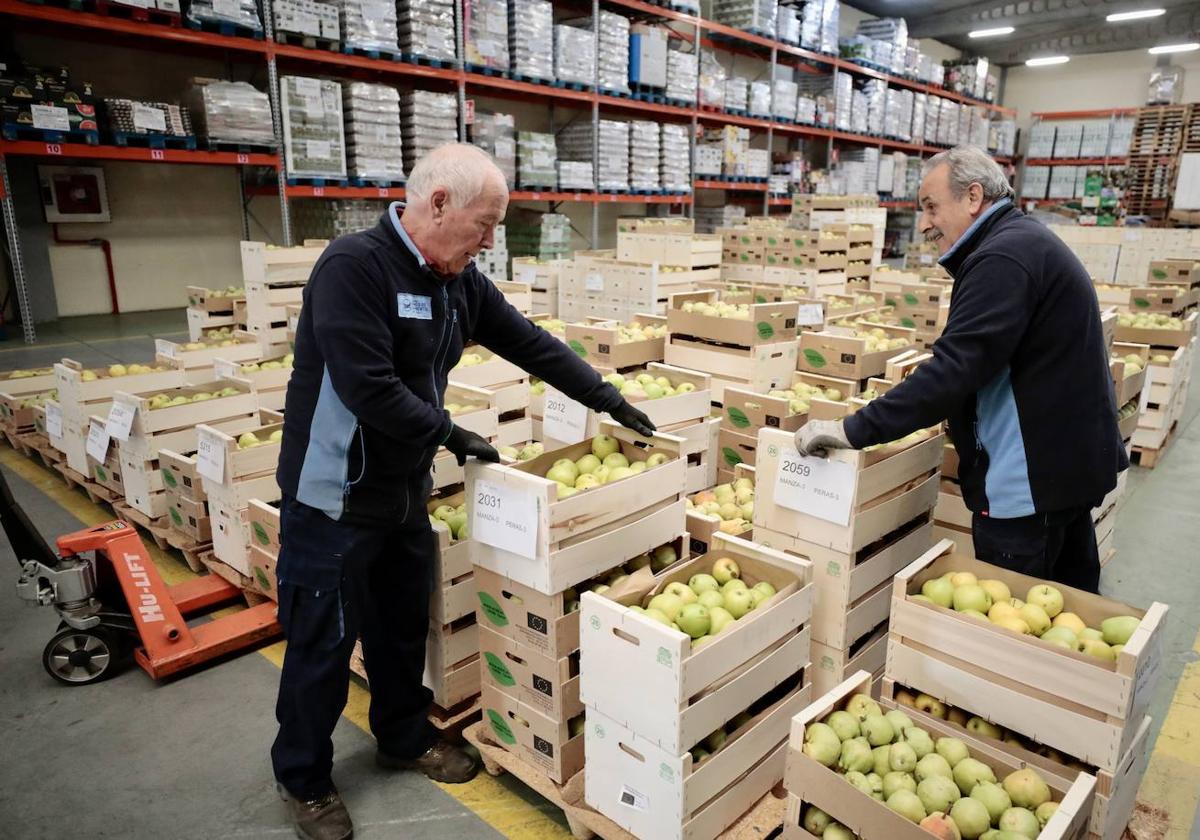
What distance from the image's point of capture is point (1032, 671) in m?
2.06

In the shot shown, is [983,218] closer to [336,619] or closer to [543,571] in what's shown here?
[543,571]

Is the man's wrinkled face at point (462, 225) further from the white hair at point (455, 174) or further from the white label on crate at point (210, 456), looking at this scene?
the white label on crate at point (210, 456)

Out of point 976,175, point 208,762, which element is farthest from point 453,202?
point 208,762

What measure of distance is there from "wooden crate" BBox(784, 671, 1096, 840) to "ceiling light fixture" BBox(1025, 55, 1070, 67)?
23.1 meters

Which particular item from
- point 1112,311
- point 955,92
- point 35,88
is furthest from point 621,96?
point 955,92

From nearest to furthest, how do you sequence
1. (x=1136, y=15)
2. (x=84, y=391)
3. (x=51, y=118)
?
(x=84, y=391)
(x=51, y=118)
(x=1136, y=15)

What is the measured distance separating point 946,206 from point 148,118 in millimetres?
7051

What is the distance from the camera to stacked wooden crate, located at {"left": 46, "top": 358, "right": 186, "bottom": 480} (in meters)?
4.69

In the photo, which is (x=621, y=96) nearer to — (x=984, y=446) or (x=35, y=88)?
(x=35, y=88)

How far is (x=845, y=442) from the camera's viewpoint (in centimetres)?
243

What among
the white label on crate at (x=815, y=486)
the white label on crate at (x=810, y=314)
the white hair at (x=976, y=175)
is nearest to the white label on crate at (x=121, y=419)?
the white label on crate at (x=815, y=486)

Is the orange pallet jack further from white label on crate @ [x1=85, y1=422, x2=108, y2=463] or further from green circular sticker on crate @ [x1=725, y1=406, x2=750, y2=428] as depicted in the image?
green circular sticker on crate @ [x1=725, y1=406, x2=750, y2=428]

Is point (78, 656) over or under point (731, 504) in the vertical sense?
under

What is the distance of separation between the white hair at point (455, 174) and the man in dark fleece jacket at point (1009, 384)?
4.13 feet
